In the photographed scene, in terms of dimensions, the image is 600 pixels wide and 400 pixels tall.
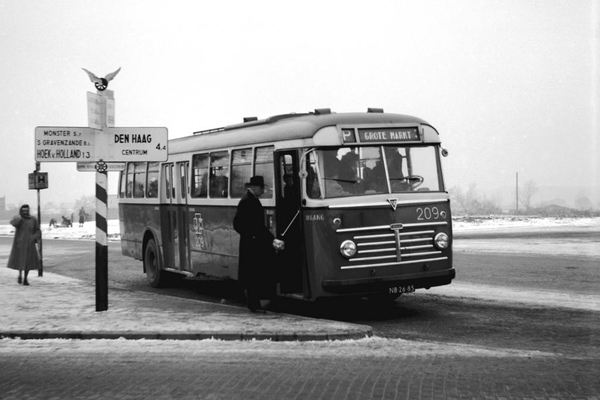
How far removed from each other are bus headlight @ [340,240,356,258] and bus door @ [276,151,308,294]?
742mm

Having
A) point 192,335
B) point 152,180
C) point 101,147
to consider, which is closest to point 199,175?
point 152,180

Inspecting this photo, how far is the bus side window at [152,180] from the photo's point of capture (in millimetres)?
17516

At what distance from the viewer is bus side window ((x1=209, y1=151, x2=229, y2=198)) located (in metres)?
14.2

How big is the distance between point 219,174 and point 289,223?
2.93 m

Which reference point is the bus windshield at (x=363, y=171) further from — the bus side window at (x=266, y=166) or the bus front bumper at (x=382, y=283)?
the bus front bumper at (x=382, y=283)

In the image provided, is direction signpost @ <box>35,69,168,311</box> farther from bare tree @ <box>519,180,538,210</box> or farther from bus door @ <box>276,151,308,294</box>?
bare tree @ <box>519,180,538,210</box>

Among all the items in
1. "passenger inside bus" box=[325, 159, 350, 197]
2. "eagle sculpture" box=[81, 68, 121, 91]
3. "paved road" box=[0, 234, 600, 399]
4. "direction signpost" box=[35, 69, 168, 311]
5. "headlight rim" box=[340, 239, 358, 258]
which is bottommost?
"paved road" box=[0, 234, 600, 399]

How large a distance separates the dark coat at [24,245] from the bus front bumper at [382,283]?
9.55 meters

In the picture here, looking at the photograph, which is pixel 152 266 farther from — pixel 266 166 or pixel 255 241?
pixel 255 241

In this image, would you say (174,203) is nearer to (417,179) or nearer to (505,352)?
(417,179)

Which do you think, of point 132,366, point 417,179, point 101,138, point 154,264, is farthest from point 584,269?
point 132,366

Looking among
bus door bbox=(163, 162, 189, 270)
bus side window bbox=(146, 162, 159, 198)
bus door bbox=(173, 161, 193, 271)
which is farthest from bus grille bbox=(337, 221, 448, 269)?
bus side window bbox=(146, 162, 159, 198)

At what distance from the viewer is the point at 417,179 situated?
11969 mm

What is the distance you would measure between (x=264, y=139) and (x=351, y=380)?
604 cm
